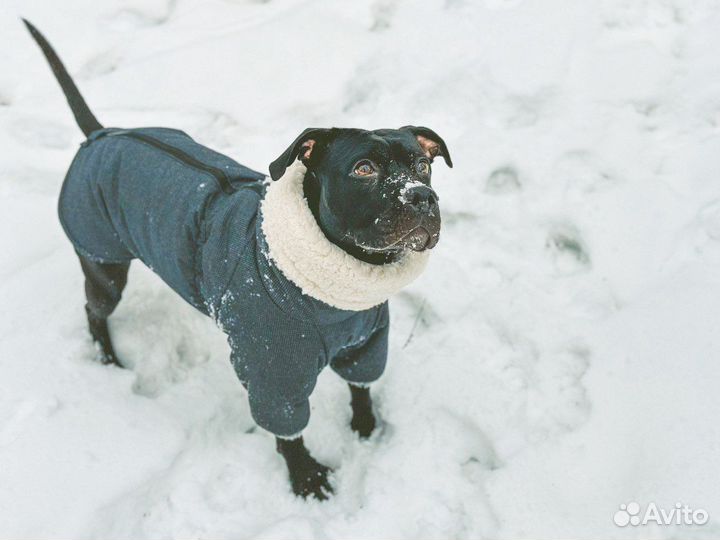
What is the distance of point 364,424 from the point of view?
2.76 metres

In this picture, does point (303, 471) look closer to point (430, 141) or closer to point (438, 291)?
point (438, 291)

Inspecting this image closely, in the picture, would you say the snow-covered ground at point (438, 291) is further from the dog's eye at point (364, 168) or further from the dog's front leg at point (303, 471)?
the dog's eye at point (364, 168)

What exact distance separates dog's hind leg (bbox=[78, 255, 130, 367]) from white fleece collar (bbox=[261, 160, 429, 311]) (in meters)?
1.06

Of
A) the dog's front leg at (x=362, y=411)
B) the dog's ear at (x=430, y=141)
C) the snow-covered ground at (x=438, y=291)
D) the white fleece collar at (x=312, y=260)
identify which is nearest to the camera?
the white fleece collar at (x=312, y=260)

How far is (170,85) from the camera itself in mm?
4016

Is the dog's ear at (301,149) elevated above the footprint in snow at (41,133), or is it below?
above

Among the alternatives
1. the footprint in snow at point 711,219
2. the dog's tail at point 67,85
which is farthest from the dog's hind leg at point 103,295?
the footprint in snow at point 711,219

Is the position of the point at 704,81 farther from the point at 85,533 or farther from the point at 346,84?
the point at 85,533

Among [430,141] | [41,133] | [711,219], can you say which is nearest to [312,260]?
[430,141]

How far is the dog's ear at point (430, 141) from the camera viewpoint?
6.99 feet

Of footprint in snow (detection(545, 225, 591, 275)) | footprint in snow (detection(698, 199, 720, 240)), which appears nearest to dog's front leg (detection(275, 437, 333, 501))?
footprint in snow (detection(545, 225, 591, 275))

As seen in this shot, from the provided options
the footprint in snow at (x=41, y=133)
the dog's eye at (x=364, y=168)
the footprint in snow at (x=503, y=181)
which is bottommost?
the footprint in snow at (x=503, y=181)

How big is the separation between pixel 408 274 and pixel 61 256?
1.97m

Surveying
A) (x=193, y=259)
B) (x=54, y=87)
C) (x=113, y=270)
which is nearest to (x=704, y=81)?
(x=193, y=259)
